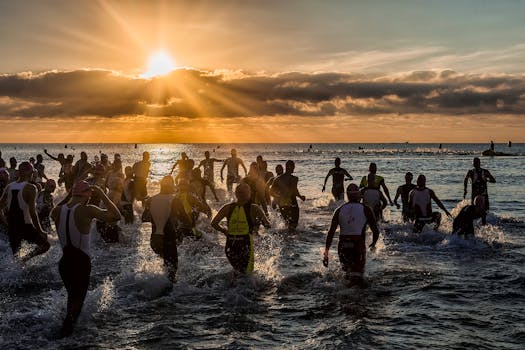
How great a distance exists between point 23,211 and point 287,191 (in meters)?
6.92

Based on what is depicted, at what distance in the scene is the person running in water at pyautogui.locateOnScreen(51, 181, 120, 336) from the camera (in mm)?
6738

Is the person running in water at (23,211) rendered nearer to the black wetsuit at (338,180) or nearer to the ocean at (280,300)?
the ocean at (280,300)

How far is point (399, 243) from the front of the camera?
1434 centimetres

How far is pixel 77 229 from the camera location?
6.75 meters

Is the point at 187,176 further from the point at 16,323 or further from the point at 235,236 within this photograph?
the point at 16,323

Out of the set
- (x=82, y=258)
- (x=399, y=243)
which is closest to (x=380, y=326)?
(x=82, y=258)

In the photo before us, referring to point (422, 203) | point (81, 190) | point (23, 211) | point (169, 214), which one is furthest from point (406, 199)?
point (81, 190)

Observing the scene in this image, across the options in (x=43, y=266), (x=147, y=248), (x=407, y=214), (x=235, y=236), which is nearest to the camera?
(x=235, y=236)

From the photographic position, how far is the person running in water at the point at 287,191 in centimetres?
1441

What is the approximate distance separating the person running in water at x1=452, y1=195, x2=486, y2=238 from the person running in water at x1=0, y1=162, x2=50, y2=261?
9.52 meters

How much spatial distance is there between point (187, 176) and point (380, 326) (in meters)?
9.84

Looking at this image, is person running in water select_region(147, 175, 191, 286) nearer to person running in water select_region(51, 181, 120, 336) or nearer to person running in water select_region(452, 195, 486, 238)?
person running in water select_region(51, 181, 120, 336)

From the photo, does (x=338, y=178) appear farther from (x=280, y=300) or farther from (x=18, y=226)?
(x=18, y=226)

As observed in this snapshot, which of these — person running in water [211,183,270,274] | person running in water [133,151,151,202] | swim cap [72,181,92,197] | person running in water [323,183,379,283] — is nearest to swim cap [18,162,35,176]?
swim cap [72,181,92,197]
